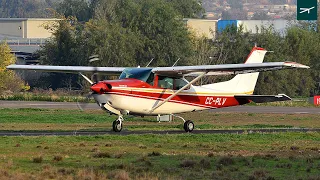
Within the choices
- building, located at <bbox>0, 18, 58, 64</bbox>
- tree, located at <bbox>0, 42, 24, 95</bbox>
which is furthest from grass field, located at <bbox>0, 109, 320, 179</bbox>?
building, located at <bbox>0, 18, 58, 64</bbox>

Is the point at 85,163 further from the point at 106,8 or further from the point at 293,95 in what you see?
the point at 106,8

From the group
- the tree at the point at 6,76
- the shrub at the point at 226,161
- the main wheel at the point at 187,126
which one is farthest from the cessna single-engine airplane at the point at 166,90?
the tree at the point at 6,76

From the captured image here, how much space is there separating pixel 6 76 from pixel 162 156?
50530 millimetres

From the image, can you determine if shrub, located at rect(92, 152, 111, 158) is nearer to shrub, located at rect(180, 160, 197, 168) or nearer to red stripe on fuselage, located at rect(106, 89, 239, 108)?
shrub, located at rect(180, 160, 197, 168)

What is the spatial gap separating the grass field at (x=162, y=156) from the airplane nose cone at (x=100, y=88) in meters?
1.94

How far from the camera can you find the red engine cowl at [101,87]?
29.2 metres

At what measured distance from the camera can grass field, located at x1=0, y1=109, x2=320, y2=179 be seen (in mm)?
18484

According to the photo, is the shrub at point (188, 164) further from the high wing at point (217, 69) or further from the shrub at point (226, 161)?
the high wing at point (217, 69)

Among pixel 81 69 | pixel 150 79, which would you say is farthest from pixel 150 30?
pixel 150 79

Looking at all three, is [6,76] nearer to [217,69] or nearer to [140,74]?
[140,74]

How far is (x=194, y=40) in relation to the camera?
85.1 meters

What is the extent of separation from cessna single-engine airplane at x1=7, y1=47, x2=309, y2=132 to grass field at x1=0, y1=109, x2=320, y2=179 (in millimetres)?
2021

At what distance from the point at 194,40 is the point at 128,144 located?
59.7m

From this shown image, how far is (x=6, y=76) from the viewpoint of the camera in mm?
71000
